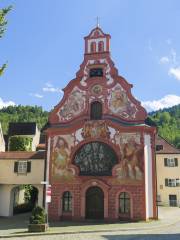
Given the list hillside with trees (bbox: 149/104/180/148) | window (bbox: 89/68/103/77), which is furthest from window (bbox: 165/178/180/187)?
hillside with trees (bbox: 149/104/180/148)

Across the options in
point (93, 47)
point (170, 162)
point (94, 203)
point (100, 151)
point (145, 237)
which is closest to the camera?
point (145, 237)

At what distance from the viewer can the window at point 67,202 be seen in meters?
30.5

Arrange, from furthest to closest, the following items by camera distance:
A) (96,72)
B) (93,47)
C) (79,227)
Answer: (93,47)
(96,72)
(79,227)

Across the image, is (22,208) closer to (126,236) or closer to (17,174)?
(17,174)

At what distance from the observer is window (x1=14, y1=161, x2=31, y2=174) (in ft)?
111

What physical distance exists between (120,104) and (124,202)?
9.15 m

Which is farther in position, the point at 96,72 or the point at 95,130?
the point at 96,72

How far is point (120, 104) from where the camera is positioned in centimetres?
3150

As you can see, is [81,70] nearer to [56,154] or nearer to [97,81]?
[97,81]

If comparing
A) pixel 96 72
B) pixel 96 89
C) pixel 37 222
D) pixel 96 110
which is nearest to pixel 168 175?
pixel 96 110

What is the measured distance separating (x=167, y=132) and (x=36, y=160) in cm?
9380

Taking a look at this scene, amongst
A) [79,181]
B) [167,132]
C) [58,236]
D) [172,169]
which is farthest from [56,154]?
[167,132]

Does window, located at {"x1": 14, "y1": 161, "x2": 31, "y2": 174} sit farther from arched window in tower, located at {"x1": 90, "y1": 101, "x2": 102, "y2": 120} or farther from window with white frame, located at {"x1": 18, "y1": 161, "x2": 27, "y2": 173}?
arched window in tower, located at {"x1": 90, "y1": 101, "x2": 102, "y2": 120}

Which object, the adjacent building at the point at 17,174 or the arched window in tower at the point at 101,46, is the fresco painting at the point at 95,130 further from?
the arched window in tower at the point at 101,46
